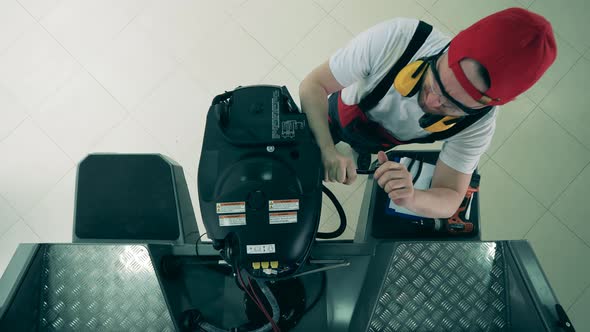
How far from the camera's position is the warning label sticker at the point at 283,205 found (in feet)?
2.83

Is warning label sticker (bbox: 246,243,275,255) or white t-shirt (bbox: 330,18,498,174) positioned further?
white t-shirt (bbox: 330,18,498,174)

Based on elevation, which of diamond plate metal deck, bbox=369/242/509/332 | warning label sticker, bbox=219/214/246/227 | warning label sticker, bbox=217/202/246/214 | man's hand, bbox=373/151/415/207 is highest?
warning label sticker, bbox=217/202/246/214

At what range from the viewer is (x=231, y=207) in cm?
87

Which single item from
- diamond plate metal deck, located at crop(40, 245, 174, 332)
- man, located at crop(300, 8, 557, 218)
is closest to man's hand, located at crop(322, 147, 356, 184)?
man, located at crop(300, 8, 557, 218)

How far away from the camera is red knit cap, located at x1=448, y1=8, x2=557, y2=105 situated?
791 mm

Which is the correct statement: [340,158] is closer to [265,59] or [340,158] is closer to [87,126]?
[265,59]

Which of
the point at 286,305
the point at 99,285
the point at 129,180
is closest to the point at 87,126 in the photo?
the point at 129,180

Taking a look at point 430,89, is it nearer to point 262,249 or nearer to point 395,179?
point 395,179

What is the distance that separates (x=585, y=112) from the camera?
7.64 ft

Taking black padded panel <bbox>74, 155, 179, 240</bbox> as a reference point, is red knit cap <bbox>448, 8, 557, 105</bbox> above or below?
below

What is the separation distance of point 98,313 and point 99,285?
0.07 m

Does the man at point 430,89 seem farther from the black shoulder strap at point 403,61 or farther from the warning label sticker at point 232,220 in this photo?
the warning label sticker at point 232,220

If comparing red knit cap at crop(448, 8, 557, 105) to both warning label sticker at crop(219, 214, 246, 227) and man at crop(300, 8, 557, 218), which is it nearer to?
man at crop(300, 8, 557, 218)

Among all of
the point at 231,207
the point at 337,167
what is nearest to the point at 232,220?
the point at 231,207
